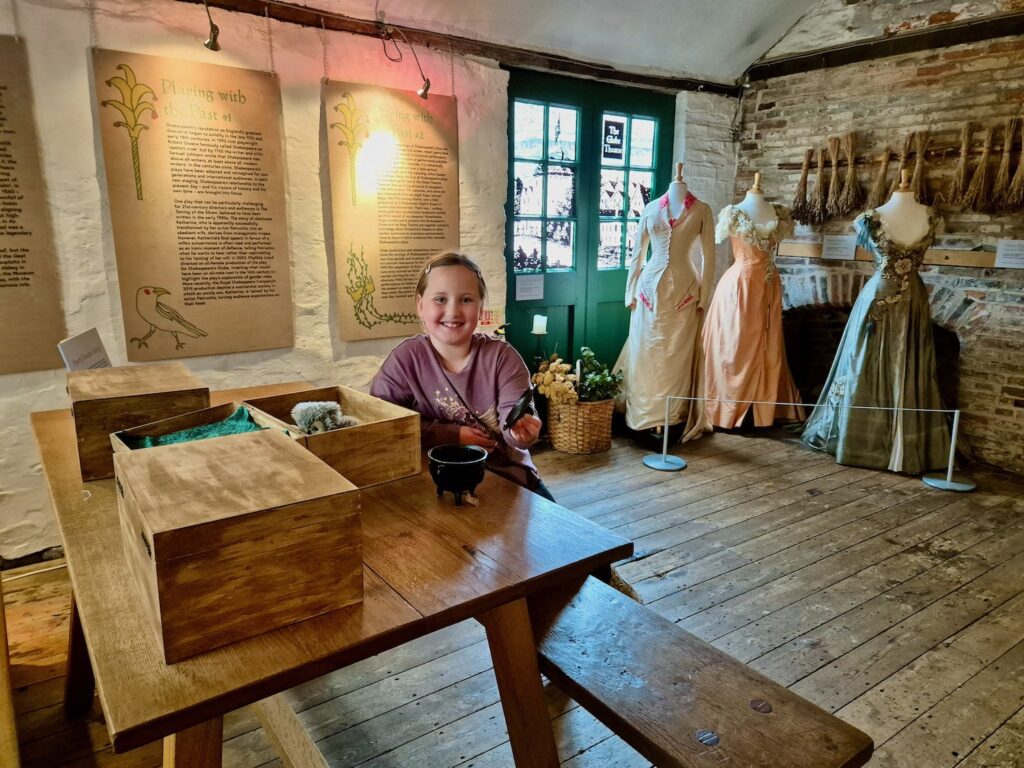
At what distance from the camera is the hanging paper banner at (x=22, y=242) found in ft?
7.84

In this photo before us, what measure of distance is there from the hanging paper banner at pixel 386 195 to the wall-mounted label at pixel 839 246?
2467 mm

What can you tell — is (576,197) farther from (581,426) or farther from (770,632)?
(770,632)

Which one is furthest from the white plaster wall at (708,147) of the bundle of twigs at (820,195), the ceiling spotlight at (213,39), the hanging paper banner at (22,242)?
the hanging paper banner at (22,242)

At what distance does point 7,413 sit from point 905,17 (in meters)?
4.93

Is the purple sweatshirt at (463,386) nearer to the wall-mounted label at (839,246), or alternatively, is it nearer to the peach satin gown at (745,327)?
the peach satin gown at (745,327)

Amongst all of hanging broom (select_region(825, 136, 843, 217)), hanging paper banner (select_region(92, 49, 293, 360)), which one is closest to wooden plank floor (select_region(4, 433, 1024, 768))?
hanging paper banner (select_region(92, 49, 293, 360))

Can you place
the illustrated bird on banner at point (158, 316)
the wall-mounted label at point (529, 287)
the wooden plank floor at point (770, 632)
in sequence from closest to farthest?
the wooden plank floor at point (770, 632) < the illustrated bird on banner at point (158, 316) < the wall-mounted label at point (529, 287)

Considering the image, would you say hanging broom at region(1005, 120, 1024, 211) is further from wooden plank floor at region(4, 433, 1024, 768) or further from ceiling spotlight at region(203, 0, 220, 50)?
ceiling spotlight at region(203, 0, 220, 50)

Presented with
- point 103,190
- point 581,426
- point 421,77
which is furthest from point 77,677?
point 421,77

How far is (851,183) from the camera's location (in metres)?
4.14

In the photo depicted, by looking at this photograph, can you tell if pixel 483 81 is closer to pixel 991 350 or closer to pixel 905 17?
pixel 905 17

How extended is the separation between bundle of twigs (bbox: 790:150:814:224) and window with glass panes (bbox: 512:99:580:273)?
4.91 ft

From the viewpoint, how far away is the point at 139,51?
2.60m

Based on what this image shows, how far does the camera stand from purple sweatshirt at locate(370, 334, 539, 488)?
72.3 inches
